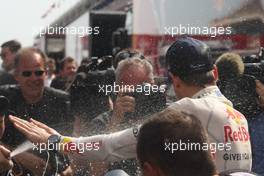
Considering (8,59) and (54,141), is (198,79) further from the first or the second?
(8,59)

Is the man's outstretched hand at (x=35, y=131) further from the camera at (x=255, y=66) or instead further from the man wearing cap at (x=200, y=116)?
the camera at (x=255, y=66)

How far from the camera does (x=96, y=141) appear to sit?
1.29 meters

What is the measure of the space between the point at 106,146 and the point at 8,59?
18.6 inches

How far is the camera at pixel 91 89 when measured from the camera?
1652 millimetres

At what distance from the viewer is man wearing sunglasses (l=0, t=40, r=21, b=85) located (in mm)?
1570

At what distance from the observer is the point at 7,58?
5.20 ft

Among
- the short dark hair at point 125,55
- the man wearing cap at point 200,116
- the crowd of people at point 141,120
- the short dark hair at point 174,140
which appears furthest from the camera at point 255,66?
the short dark hair at point 174,140

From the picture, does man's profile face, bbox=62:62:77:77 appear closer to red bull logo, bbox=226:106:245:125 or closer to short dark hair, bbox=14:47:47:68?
short dark hair, bbox=14:47:47:68

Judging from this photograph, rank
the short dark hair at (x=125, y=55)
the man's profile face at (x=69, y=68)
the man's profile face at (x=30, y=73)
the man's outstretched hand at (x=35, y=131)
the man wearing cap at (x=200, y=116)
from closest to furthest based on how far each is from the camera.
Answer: the man wearing cap at (x=200, y=116), the man's outstretched hand at (x=35, y=131), the man's profile face at (x=30, y=73), the short dark hair at (x=125, y=55), the man's profile face at (x=69, y=68)

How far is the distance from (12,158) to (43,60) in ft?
0.97

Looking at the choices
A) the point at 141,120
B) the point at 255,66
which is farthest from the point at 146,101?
the point at 255,66

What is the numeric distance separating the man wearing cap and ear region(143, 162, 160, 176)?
1.07ft

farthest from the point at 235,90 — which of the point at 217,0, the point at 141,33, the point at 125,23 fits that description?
the point at 125,23

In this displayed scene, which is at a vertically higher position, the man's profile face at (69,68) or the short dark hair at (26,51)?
the short dark hair at (26,51)
